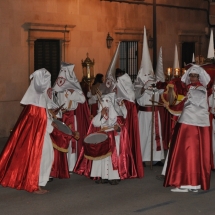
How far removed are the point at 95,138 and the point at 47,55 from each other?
8.64 m

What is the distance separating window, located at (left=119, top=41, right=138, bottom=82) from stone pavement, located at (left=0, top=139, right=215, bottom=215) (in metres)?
11.1

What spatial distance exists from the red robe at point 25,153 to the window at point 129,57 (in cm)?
1206

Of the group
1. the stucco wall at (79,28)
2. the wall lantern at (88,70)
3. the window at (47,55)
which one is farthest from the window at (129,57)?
the wall lantern at (88,70)

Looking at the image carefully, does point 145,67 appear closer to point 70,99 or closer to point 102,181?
point 70,99

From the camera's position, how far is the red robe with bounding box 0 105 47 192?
10.6m

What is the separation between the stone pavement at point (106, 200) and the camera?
9734 millimetres

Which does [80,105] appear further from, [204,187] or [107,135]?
[204,187]

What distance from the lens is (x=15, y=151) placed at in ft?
35.1

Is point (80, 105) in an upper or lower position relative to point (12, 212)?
upper

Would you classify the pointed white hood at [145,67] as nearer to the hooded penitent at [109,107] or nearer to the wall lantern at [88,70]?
the hooded penitent at [109,107]

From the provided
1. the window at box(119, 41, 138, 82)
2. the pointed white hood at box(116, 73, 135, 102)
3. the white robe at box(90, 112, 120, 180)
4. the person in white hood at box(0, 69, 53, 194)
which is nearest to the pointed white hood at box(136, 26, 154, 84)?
the pointed white hood at box(116, 73, 135, 102)

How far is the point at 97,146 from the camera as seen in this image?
11.2m

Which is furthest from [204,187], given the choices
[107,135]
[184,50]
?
[184,50]

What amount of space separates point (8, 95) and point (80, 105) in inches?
224
